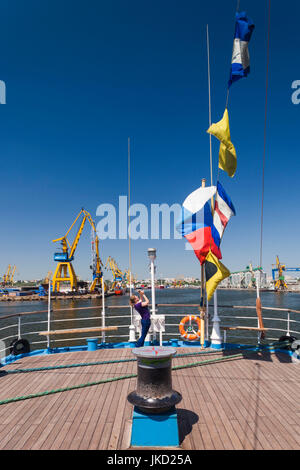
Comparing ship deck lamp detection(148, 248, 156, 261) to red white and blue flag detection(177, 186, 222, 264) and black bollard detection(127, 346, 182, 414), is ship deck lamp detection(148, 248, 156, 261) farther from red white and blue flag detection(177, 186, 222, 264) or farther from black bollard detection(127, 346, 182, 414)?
black bollard detection(127, 346, 182, 414)

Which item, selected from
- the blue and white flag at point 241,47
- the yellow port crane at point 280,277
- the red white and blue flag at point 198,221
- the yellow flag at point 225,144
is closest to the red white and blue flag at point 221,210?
the red white and blue flag at point 198,221

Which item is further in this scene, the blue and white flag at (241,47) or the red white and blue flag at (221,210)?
the red white and blue flag at (221,210)

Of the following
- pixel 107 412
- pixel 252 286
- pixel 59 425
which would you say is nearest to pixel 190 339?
pixel 107 412

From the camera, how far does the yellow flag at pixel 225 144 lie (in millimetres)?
6082

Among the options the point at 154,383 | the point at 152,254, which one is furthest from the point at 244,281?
the point at 154,383

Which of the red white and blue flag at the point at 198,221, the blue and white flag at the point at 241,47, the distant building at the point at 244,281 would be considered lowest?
the distant building at the point at 244,281

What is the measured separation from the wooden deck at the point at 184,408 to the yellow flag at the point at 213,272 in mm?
1732

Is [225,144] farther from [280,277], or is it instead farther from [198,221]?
[280,277]

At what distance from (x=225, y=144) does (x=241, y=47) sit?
223 cm

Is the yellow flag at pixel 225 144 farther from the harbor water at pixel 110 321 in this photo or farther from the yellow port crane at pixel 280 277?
the yellow port crane at pixel 280 277
